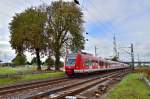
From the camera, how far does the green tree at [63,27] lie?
67.9 meters

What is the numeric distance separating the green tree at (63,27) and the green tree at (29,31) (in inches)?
60.1

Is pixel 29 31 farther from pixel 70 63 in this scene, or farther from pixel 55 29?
pixel 70 63

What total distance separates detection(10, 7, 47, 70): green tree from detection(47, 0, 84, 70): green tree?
1.53 metres

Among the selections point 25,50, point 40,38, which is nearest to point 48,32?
point 40,38

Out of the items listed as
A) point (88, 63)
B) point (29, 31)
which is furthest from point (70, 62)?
point (29, 31)

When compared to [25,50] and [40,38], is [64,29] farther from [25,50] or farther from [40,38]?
[25,50]

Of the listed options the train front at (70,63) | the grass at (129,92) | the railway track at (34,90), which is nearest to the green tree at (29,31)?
the train front at (70,63)

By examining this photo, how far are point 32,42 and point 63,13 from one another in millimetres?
7974

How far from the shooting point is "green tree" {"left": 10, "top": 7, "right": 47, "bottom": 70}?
222 feet

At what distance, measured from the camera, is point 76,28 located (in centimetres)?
6819

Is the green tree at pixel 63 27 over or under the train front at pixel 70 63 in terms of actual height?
over

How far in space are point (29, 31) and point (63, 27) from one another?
6358 millimetres

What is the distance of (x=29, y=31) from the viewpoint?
68.8m

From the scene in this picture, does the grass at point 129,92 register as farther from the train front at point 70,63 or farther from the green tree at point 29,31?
the green tree at point 29,31
